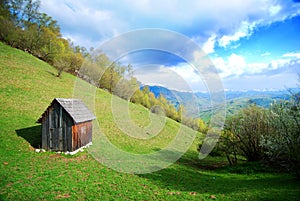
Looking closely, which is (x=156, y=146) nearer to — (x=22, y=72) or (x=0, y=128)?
(x=0, y=128)

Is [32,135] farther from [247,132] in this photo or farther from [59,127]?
[247,132]

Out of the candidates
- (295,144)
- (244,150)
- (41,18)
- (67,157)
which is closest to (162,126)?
(244,150)

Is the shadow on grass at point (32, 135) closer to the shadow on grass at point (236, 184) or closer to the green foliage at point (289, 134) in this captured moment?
the shadow on grass at point (236, 184)

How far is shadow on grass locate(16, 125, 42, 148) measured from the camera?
58.9ft

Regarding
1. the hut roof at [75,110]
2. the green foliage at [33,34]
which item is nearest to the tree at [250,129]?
the hut roof at [75,110]

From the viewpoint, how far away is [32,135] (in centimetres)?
1950

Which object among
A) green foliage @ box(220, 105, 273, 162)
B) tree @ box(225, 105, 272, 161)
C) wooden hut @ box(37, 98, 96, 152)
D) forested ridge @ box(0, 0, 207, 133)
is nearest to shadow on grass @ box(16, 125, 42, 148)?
wooden hut @ box(37, 98, 96, 152)

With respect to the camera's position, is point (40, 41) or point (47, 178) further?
point (40, 41)

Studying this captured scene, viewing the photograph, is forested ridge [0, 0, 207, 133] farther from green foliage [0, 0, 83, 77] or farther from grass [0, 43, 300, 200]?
grass [0, 43, 300, 200]

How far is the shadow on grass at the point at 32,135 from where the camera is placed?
58.9ft

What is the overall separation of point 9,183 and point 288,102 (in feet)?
64.3

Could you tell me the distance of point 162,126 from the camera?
40688 millimetres

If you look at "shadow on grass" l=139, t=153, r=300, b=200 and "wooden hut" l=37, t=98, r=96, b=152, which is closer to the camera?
"shadow on grass" l=139, t=153, r=300, b=200

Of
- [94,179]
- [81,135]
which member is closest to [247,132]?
[94,179]
